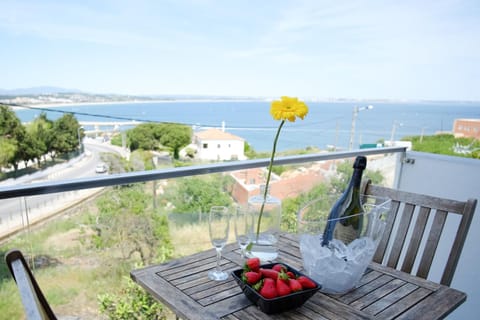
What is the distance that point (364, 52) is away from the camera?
16297mm

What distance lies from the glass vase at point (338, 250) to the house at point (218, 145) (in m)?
5.59

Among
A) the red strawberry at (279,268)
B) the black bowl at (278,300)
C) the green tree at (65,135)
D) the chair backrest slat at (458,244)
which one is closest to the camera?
the black bowl at (278,300)

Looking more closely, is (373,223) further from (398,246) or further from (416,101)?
(416,101)

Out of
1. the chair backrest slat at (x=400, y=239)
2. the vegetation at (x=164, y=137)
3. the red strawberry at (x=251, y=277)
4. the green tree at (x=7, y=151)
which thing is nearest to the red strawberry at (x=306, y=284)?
the red strawberry at (x=251, y=277)

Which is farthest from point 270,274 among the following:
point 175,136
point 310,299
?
point 175,136

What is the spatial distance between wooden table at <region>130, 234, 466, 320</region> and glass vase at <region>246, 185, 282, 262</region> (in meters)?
0.08

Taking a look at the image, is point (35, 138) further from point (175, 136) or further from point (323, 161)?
point (323, 161)

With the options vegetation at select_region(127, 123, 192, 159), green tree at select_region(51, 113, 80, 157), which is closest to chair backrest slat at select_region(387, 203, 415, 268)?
green tree at select_region(51, 113, 80, 157)

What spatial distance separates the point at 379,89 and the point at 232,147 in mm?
8883

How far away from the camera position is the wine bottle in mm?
1219

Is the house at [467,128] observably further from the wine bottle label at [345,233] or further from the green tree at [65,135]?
the green tree at [65,135]

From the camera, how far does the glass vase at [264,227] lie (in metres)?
1.30

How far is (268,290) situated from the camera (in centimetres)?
97

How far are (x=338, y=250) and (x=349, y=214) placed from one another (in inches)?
7.5
